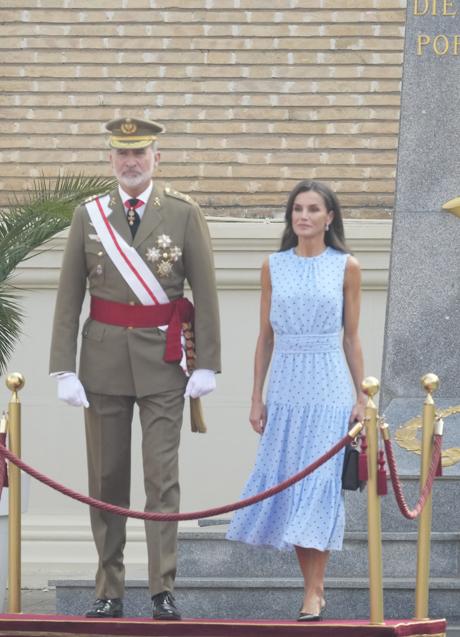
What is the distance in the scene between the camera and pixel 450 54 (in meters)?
10.1

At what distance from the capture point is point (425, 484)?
309 inches

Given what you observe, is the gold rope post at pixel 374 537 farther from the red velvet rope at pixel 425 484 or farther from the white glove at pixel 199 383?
the white glove at pixel 199 383

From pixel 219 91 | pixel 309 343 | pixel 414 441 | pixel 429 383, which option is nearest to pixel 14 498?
pixel 309 343

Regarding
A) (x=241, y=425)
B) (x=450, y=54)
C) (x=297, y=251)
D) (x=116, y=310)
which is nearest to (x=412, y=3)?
(x=450, y=54)

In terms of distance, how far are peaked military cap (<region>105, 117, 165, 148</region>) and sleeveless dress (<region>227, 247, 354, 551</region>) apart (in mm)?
873

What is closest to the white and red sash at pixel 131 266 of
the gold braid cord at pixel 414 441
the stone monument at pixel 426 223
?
the gold braid cord at pixel 414 441

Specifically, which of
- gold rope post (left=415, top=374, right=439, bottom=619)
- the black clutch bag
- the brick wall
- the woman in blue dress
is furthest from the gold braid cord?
the brick wall

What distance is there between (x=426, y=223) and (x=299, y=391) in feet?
6.70

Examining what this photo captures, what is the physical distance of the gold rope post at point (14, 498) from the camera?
785cm

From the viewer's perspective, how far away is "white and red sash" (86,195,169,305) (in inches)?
319

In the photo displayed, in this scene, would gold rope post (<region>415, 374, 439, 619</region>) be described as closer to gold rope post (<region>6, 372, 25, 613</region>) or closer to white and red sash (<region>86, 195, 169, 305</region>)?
white and red sash (<region>86, 195, 169, 305</region>)

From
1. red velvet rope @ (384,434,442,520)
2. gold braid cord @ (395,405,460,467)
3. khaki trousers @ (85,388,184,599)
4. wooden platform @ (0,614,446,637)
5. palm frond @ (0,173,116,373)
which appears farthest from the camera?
palm frond @ (0,173,116,373)

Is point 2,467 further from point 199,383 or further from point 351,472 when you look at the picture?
point 351,472

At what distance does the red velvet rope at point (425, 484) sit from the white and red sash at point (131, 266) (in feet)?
3.76
